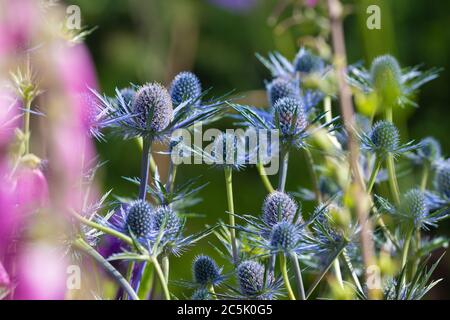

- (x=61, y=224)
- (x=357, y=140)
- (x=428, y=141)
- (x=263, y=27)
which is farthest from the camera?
(x=263, y=27)

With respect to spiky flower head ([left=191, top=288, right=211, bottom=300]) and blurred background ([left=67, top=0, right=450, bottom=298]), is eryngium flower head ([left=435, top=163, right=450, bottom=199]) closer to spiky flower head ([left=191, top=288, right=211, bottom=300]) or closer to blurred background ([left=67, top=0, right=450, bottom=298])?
spiky flower head ([left=191, top=288, right=211, bottom=300])

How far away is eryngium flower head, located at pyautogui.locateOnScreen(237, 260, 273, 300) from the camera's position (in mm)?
519

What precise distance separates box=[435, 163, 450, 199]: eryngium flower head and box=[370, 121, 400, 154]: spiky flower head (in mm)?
137

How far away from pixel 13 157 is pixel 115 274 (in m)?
0.14

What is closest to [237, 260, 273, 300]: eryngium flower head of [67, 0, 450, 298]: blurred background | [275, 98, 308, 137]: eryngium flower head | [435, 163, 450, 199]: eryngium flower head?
[275, 98, 308, 137]: eryngium flower head

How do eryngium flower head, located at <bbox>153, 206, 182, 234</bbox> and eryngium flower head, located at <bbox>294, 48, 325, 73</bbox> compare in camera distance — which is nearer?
eryngium flower head, located at <bbox>153, 206, 182, 234</bbox>

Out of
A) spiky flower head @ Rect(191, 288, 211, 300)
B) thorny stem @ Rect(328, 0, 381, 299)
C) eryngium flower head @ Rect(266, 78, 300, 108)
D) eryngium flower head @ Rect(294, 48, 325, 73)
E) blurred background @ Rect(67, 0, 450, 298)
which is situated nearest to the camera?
thorny stem @ Rect(328, 0, 381, 299)

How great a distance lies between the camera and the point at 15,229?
49 centimetres

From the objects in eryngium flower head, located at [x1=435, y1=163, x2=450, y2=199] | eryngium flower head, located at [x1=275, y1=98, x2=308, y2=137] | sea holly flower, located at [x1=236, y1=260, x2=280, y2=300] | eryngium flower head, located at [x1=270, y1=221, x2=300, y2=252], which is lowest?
sea holly flower, located at [x1=236, y1=260, x2=280, y2=300]

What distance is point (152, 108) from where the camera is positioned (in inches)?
20.5

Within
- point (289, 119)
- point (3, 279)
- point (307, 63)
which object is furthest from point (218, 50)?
point (3, 279)

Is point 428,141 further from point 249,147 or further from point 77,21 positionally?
point 77,21

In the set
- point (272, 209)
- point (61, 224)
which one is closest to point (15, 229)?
point (61, 224)

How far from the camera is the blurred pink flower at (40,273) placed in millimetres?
468
